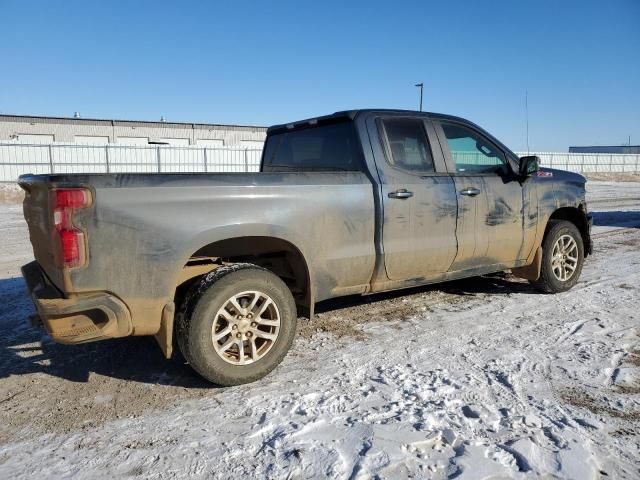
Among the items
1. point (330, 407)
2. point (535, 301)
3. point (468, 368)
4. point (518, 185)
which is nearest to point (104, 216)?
point (330, 407)

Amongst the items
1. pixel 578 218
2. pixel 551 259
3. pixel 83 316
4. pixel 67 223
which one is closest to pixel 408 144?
pixel 551 259

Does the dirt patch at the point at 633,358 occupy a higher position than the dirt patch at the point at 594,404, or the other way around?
the dirt patch at the point at 633,358

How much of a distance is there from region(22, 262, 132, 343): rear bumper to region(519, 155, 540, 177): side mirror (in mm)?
3900

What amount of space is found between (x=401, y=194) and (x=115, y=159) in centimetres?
2392

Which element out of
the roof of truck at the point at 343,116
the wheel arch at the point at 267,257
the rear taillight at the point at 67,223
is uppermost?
the roof of truck at the point at 343,116

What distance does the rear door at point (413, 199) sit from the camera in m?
4.06

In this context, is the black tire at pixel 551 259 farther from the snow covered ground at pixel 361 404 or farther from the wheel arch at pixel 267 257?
the wheel arch at pixel 267 257

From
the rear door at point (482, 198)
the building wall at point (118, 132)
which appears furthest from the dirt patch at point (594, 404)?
the building wall at point (118, 132)

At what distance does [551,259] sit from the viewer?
537cm

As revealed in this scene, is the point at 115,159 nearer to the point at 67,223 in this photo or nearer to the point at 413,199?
the point at 413,199

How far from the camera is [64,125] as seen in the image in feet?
112

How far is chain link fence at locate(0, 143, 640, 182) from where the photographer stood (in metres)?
23.1

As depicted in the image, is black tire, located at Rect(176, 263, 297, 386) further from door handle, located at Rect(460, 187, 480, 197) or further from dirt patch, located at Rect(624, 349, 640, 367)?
dirt patch, located at Rect(624, 349, 640, 367)

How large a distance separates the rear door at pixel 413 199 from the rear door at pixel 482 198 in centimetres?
13
